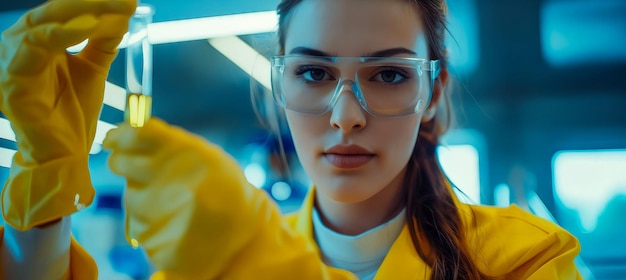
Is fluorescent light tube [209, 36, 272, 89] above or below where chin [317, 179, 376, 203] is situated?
above

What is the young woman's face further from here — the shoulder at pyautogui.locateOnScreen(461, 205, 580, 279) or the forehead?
the shoulder at pyautogui.locateOnScreen(461, 205, 580, 279)

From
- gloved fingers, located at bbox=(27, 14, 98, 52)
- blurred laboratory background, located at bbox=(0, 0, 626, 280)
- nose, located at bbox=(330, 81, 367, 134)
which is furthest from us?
blurred laboratory background, located at bbox=(0, 0, 626, 280)

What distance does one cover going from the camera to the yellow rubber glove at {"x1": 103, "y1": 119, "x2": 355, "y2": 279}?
1.39 ft

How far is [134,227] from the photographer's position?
0.46 meters

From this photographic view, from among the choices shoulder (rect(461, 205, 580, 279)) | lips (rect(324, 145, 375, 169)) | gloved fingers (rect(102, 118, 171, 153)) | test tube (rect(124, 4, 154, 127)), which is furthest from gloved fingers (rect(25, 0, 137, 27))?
shoulder (rect(461, 205, 580, 279))

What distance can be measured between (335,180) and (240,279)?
0.36 m

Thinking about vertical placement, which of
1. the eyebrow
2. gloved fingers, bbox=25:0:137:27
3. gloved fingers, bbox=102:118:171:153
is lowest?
gloved fingers, bbox=102:118:171:153

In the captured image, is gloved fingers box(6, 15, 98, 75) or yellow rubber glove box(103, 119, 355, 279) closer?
yellow rubber glove box(103, 119, 355, 279)

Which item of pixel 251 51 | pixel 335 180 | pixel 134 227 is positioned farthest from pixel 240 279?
pixel 251 51

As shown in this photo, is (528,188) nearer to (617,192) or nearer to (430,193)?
(617,192)

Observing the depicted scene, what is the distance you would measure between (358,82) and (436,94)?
0.69 feet

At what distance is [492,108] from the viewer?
1.63 meters

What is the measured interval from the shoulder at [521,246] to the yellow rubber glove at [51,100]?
1.95ft

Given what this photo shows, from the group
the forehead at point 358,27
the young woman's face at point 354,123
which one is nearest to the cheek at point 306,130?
the young woman's face at point 354,123
